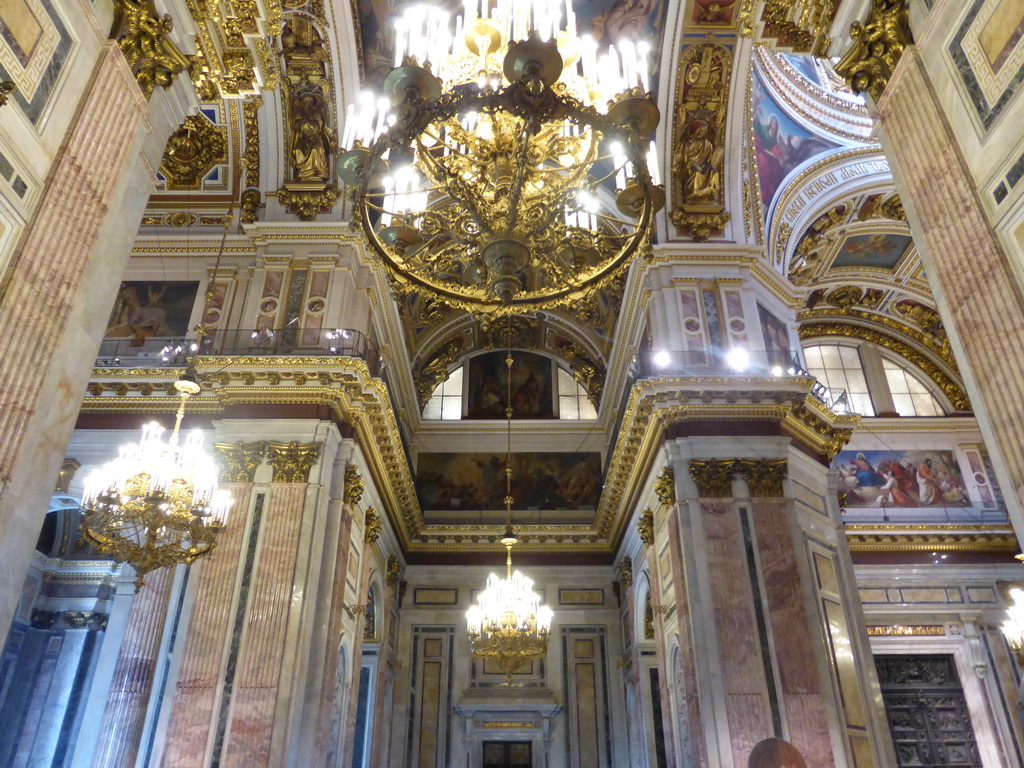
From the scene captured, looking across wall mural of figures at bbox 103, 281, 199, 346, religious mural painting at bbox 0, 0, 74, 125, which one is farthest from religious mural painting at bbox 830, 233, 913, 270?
religious mural painting at bbox 0, 0, 74, 125

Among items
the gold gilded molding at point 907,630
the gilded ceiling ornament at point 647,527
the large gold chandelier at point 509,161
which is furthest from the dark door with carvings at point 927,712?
the large gold chandelier at point 509,161

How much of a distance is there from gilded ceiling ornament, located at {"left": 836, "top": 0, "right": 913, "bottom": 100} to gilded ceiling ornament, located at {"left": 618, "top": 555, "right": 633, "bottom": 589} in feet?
34.7

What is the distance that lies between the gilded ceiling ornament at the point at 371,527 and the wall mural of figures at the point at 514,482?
4511 mm

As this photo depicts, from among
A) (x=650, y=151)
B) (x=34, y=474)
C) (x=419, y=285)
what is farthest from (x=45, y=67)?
(x=650, y=151)

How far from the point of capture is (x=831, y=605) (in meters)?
10.1

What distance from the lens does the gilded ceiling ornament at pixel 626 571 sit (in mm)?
14461

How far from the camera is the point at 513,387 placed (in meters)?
18.2

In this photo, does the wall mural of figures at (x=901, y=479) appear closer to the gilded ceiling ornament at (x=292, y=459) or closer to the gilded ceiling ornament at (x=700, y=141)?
the gilded ceiling ornament at (x=700, y=141)

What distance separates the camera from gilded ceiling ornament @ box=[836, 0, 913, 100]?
16.1 ft

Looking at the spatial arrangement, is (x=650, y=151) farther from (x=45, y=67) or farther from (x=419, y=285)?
(x=45, y=67)

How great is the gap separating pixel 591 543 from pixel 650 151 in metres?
11.6

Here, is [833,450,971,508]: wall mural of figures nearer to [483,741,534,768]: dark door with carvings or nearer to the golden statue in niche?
[483,741,534,768]: dark door with carvings

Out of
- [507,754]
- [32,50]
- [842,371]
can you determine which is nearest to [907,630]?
[842,371]

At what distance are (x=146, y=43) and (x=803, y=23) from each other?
4.51 m
